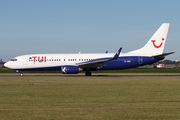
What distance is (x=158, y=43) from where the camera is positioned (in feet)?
122

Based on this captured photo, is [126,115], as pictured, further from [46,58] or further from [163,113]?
[46,58]

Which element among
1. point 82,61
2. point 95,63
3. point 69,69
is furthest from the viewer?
point 82,61

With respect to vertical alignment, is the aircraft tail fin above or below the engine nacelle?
above

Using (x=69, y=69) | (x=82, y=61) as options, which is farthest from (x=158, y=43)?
(x=69, y=69)

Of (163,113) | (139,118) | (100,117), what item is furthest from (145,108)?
(100,117)

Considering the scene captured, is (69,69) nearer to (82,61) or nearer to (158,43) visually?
(82,61)

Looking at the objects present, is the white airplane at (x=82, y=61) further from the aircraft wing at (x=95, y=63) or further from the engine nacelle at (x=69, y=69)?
the engine nacelle at (x=69, y=69)

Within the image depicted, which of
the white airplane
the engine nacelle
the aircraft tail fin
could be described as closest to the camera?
the engine nacelle

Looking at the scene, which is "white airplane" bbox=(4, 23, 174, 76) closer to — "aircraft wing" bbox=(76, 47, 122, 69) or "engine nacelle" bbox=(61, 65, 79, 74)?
"aircraft wing" bbox=(76, 47, 122, 69)

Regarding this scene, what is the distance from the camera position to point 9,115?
29.4ft

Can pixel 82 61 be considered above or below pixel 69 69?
above

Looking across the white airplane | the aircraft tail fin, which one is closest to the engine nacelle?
the white airplane

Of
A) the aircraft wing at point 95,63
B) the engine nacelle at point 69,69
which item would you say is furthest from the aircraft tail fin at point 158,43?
the engine nacelle at point 69,69

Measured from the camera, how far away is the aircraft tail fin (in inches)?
1460
